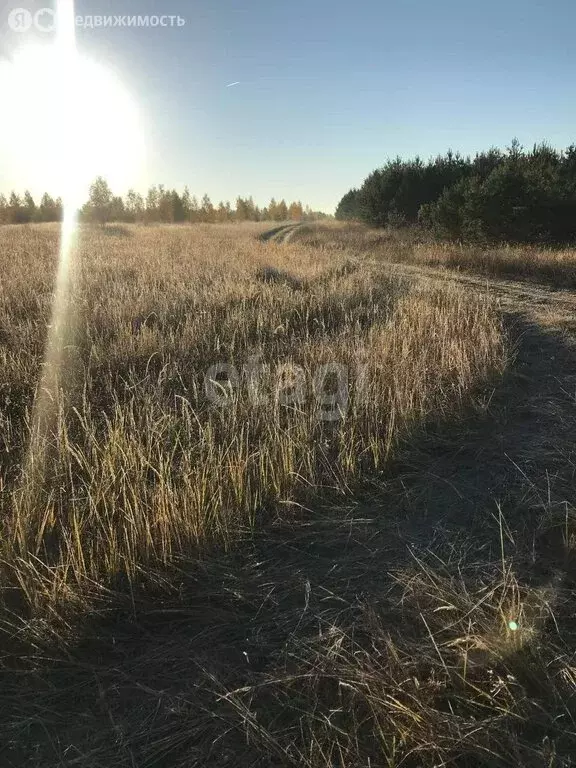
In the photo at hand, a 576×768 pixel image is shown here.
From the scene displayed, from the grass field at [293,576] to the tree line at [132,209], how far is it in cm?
5348

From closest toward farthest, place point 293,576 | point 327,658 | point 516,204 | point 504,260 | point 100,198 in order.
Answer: point 327,658
point 293,576
point 504,260
point 516,204
point 100,198

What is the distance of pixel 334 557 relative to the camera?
2182mm

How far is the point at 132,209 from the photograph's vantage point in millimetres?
67750

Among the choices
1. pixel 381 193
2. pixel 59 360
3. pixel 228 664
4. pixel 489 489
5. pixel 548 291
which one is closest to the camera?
pixel 228 664

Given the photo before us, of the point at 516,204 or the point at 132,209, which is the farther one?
the point at 132,209

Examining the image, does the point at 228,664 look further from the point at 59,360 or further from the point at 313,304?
the point at 313,304

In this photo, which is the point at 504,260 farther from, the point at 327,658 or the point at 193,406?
the point at 327,658

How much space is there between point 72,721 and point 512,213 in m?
15.9

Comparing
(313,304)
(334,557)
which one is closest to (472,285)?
(313,304)

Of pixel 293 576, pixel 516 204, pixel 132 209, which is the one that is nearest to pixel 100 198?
pixel 132 209

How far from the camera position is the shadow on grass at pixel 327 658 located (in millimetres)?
1384

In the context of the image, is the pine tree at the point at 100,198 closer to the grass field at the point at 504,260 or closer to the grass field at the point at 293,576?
the grass field at the point at 504,260

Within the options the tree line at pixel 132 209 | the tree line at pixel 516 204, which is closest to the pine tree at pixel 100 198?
the tree line at pixel 132 209

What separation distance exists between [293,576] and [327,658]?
477 mm
